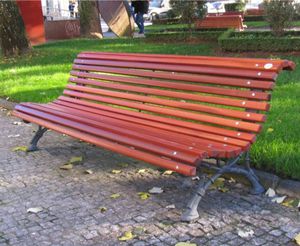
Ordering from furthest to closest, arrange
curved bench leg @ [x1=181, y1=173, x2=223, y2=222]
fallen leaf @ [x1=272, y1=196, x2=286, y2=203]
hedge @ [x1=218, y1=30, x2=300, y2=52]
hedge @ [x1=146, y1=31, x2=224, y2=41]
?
hedge @ [x1=146, y1=31, x2=224, y2=41] < hedge @ [x1=218, y1=30, x2=300, y2=52] < fallen leaf @ [x1=272, y1=196, x2=286, y2=203] < curved bench leg @ [x1=181, y1=173, x2=223, y2=222]

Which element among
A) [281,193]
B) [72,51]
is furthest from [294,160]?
[72,51]

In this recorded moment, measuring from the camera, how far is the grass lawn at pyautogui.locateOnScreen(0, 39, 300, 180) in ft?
14.1

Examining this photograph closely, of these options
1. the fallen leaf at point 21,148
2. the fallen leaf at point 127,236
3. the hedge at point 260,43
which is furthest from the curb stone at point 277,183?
the hedge at point 260,43

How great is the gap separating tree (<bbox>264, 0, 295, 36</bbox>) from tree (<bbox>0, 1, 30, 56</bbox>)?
5789 mm

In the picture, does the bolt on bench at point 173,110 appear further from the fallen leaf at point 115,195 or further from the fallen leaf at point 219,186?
the fallen leaf at point 115,195

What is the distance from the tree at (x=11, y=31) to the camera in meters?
12.2

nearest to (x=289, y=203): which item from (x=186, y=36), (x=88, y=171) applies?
(x=88, y=171)

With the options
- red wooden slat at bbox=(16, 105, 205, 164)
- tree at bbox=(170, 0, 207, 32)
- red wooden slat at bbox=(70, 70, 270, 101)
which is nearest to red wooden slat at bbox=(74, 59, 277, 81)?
red wooden slat at bbox=(70, 70, 270, 101)

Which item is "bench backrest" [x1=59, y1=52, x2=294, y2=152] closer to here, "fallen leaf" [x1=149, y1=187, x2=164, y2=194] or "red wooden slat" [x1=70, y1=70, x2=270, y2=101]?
"red wooden slat" [x1=70, y1=70, x2=270, y2=101]

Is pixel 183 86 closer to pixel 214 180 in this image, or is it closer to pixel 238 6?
pixel 214 180

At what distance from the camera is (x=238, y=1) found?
98.6ft

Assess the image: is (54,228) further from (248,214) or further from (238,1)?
(238,1)

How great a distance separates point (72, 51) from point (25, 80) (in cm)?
388

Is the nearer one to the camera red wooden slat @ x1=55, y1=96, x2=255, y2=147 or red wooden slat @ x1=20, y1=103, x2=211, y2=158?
red wooden slat @ x1=20, y1=103, x2=211, y2=158
